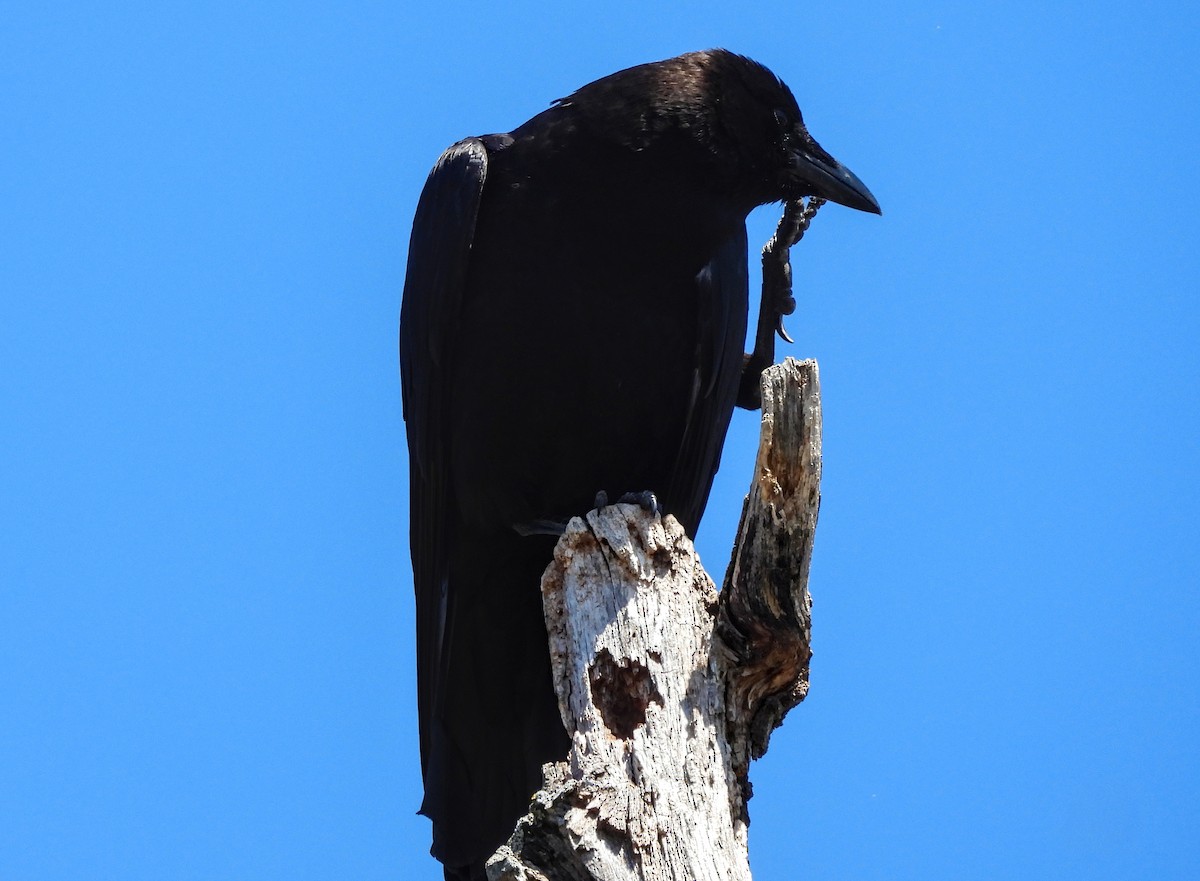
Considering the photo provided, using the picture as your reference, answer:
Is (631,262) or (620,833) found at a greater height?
(631,262)

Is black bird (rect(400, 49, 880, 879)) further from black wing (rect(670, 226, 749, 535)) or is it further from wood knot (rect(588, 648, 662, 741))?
wood knot (rect(588, 648, 662, 741))

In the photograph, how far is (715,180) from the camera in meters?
5.91

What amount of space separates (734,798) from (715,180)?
9.31 feet

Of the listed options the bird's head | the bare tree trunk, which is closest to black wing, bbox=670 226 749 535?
the bird's head

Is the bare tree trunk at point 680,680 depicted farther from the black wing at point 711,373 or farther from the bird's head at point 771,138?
the bird's head at point 771,138

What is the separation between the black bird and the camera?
18.5 feet

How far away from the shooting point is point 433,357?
580cm

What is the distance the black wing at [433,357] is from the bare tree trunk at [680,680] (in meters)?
1.39

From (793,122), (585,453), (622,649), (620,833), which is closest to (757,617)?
(622,649)

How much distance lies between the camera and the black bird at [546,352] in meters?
5.65

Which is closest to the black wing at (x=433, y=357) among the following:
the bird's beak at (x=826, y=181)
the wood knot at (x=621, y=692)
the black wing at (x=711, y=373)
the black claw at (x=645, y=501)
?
the black wing at (x=711, y=373)

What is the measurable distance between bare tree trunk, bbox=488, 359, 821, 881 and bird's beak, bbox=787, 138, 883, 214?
6.84 ft

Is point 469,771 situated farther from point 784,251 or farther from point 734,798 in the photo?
point 784,251

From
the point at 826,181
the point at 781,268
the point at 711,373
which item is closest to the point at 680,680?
the point at 711,373
